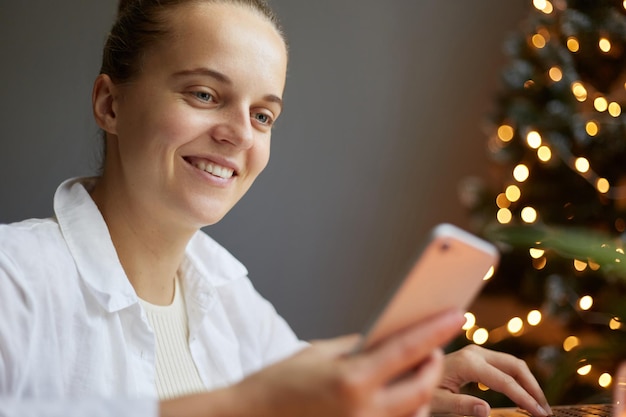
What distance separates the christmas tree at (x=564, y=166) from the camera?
1.93 meters

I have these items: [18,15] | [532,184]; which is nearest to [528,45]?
[532,184]

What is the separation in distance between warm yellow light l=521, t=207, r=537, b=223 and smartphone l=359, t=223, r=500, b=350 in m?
1.51

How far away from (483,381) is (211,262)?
22.8 inches

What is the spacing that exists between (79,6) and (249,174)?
0.70 m

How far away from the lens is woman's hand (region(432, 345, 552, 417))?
3.28 ft

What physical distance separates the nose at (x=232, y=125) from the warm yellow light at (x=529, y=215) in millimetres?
→ 1115

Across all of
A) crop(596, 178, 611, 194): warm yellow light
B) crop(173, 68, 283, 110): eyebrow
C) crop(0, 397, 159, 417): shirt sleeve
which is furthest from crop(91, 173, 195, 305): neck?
crop(596, 178, 611, 194): warm yellow light

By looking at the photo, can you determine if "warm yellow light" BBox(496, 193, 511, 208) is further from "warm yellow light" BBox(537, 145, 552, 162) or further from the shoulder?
the shoulder

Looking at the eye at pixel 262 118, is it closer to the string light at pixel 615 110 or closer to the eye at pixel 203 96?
the eye at pixel 203 96

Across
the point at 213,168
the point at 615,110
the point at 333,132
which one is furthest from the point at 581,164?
the point at 213,168

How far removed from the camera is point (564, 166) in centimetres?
200

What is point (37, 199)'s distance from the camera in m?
1.60

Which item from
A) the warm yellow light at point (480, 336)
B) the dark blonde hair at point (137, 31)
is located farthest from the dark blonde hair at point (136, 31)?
the warm yellow light at point (480, 336)

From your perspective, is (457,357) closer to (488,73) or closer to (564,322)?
(564,322)
